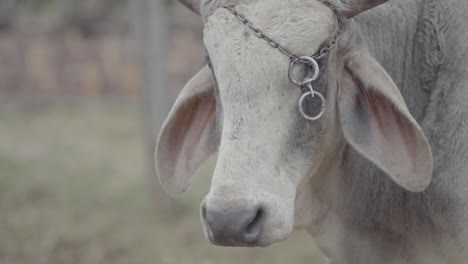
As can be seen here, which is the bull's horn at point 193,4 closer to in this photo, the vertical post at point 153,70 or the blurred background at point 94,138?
the blurred background at point 94,138

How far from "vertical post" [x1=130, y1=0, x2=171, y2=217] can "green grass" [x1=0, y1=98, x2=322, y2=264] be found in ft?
0.54

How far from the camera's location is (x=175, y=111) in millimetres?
4570

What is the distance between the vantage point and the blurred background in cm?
748

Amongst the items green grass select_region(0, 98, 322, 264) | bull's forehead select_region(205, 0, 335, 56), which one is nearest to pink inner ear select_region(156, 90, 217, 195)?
bull's forehead select_region(205, 0, 335, 56)

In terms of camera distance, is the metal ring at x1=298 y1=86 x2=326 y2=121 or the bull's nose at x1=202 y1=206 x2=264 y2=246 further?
the metal ring at x1=298 y1=86 x2=326 y2=121

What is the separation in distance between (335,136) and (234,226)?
0.86 meters

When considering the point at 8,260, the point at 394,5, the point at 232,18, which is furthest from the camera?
the point at 8,260

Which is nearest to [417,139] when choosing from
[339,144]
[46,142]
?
[339,144]

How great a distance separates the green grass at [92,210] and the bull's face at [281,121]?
3.03 m

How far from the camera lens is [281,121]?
390 centimetres

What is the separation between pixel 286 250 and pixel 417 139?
3.39 m

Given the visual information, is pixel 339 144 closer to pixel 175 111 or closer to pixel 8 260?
pixel 175 111

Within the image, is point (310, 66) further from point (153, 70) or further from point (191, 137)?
point (153, 70)

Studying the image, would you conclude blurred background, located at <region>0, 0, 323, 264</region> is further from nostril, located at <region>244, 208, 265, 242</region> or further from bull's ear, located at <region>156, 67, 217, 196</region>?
nostril, located at <region>244, 208, 265, 242</region>
